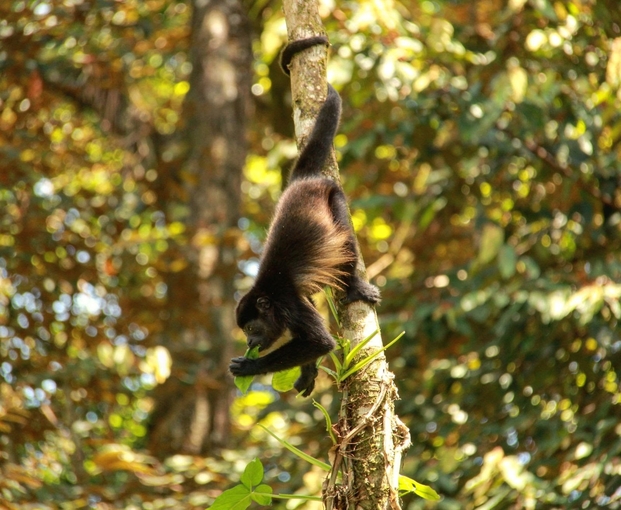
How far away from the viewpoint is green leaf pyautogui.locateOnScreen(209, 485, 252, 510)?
2.72 metres

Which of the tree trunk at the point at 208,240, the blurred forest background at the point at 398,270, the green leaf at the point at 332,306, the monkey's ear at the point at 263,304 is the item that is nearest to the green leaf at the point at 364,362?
the green leaf at the point at 332,306

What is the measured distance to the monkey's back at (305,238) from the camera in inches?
148

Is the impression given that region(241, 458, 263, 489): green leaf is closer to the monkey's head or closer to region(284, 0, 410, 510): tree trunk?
region(284, 0, 410, 510): tree trunk

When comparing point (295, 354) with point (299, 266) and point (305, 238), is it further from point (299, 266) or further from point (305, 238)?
point (305, 238)

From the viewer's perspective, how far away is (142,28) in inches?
310

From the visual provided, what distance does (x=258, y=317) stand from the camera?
153 inches

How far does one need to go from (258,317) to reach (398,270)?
12.8 feet

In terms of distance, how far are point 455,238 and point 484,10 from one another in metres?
3.63

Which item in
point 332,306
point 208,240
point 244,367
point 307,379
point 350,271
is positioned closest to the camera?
point 332,306

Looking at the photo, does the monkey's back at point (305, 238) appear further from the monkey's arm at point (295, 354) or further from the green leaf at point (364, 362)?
the green leaf at point (364, 362)

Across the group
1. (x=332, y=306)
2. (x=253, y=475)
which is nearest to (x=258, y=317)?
(x=332, y=306)

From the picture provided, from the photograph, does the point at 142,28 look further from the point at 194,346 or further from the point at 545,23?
the point at 545,23

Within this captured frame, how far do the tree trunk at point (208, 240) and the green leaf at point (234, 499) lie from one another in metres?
3.58

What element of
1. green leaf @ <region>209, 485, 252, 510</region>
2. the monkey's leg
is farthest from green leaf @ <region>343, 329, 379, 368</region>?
green leaf @ <region>209, 485, 252, 510</region>
